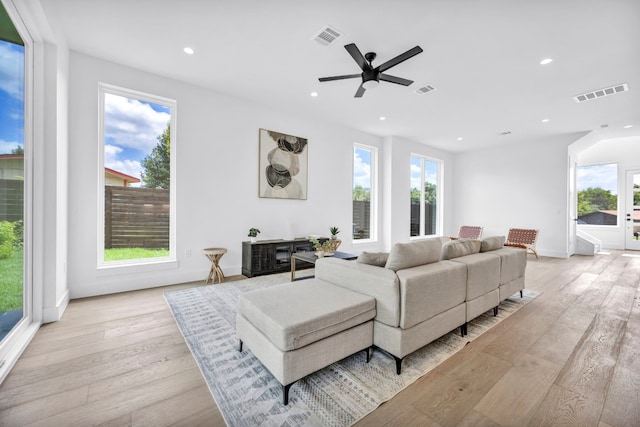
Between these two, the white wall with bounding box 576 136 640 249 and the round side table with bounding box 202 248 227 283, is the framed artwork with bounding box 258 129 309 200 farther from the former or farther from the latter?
the white wall with bounding box 576 136 640 249

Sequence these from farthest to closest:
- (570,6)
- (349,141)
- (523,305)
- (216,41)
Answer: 1. (349,141)
2. (523,305)
3. (216,41)
4. (570,6)

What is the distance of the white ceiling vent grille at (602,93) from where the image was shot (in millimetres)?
3962

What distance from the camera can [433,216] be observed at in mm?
8461

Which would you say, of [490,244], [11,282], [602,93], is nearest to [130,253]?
[11,282]

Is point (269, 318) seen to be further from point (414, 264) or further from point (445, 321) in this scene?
point (445, 321)

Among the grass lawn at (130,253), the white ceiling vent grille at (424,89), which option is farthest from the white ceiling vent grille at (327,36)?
the grass lawn at (130,253)

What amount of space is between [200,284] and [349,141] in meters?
4.31

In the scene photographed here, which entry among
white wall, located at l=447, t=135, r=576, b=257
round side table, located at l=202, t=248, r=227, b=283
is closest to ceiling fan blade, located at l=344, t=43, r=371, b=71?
round side table, located at l=202, t=248, r=227, b=283

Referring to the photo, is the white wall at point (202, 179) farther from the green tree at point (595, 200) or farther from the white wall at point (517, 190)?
the green tree at point (595, 200)

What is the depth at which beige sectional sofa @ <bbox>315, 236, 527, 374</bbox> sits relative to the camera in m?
1.86

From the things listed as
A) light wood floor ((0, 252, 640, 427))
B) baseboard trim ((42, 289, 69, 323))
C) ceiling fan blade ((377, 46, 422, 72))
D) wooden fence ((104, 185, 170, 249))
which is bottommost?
light wood floor ((0, 252, 640, 427))

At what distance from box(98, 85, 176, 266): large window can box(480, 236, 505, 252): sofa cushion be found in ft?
13.6

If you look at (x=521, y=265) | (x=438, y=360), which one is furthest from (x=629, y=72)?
(x=438, y=360)

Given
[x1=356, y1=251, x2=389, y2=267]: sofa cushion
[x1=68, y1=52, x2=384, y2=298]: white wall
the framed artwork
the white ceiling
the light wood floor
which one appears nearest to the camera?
the light wood floor
